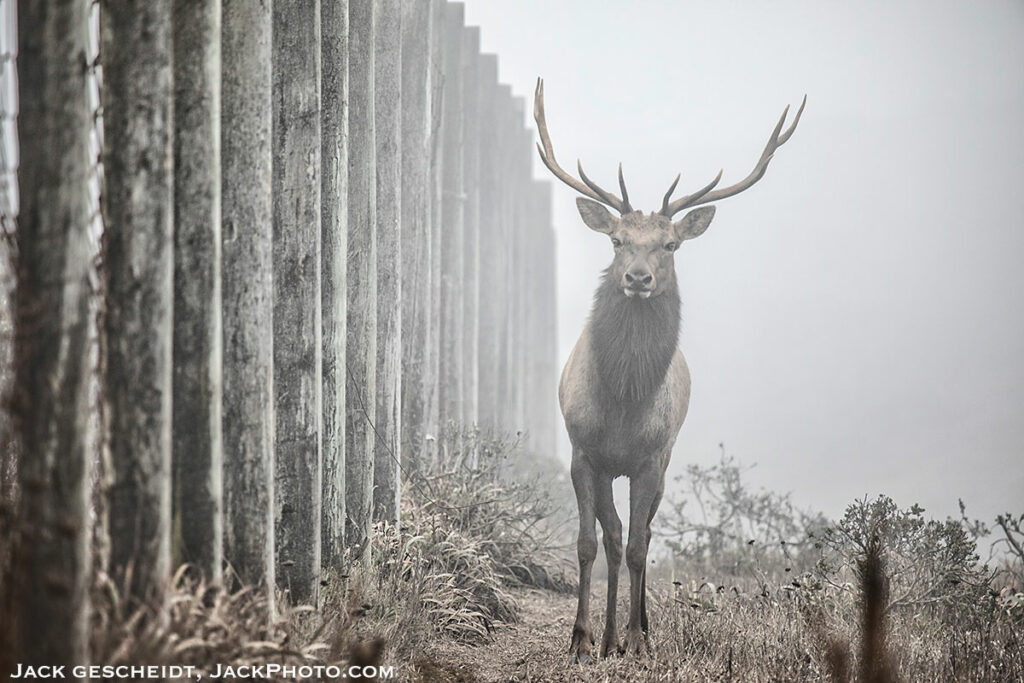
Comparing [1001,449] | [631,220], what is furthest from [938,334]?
[631,220]

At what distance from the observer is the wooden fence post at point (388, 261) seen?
268 inches

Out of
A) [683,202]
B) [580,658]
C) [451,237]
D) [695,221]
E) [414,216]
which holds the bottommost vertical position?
[580,658]

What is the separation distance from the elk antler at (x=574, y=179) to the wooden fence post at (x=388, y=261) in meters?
1.01

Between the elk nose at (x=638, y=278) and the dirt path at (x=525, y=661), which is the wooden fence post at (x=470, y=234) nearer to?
the dirt path at (x=525, y=661)

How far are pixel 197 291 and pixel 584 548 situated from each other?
139 inches

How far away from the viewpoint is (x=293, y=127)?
17.5ft

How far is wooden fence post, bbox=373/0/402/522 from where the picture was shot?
22.3 ft

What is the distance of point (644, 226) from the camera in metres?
7.11

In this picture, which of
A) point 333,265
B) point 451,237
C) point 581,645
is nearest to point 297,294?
point 333,265

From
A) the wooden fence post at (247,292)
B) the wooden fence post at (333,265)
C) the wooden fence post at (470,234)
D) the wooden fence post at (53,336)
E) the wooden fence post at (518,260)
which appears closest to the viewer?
the wooden fence post at (53,336)

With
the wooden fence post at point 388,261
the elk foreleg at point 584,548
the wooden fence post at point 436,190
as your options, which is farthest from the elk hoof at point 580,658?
the wooden fence post at point 436,190

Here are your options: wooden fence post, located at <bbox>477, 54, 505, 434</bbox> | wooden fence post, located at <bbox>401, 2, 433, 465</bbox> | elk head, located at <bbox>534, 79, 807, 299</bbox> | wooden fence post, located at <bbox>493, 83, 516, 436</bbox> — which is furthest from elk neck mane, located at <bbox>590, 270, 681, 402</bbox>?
wooden fence post, located at <bbox>493, 83, 516, 436</bbox>

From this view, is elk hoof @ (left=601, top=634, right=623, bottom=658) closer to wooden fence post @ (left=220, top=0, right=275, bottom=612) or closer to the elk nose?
the elk nose

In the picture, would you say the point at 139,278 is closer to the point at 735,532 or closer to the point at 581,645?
the point at 581,645
